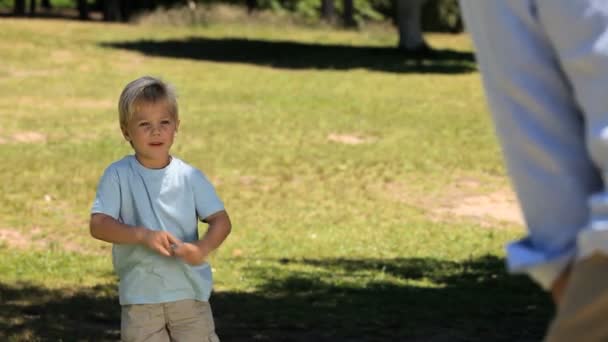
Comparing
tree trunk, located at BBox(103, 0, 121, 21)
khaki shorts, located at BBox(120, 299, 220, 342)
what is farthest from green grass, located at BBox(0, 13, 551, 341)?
tree trunk, located at BBox(103, 0, 121, 21)

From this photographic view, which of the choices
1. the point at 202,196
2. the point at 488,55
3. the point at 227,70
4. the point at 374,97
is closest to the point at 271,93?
the point at 374,97

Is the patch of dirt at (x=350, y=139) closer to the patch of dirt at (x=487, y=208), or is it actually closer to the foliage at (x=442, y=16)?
the patch of dirt at (x=487, y=208)

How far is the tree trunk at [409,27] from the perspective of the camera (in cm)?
3309

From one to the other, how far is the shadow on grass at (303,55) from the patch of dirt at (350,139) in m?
10.3

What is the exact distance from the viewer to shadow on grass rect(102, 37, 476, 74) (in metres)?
28.9

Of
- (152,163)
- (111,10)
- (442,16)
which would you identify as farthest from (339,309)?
(442,16)

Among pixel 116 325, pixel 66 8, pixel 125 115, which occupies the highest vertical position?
pixel 125 115

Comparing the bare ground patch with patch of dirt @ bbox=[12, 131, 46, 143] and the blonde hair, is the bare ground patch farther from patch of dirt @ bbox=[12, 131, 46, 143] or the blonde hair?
the blonde hair

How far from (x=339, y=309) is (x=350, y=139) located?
31.9 feet

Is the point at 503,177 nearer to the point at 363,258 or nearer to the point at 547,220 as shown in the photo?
the point at 363,258

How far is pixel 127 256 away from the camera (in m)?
4.53

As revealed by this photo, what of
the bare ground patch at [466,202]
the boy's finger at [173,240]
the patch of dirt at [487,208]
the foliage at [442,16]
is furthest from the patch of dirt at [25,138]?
the foliage at [442,16]

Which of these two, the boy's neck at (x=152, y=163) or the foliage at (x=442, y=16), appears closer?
the boy's neck at (x=152, y=163)

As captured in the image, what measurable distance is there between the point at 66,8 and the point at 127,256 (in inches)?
2090
